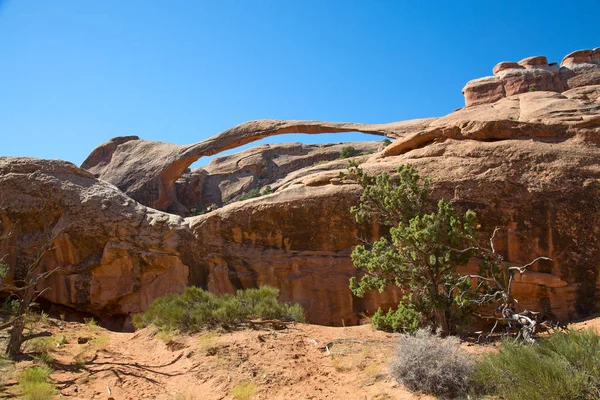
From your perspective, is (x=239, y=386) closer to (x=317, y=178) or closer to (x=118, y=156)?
(x=317, y=178)

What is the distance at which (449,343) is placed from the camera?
667 centimetres

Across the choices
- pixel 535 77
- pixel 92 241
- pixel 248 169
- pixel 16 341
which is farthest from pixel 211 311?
pixel 248 169

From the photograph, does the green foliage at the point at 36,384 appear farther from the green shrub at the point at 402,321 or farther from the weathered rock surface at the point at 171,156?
the weathered rock surface at the point at 171,156

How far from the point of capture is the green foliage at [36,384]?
258 inches

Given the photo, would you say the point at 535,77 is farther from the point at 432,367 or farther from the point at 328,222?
the point at 432,367

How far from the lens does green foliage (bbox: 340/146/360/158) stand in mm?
30781

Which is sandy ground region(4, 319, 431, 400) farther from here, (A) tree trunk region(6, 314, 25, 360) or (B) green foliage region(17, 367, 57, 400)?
(A) tree trunk region(6, 314, 25, 360)

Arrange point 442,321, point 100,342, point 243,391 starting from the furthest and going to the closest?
1. point 100,342
2. point 442,321
3. point 243,391

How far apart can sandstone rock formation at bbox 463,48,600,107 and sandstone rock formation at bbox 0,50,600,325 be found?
6374 millimetres

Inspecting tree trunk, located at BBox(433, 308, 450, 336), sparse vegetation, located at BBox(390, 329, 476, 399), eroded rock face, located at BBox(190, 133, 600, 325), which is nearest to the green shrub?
tree trunk, located at BBox(433, 308, 450, 336)

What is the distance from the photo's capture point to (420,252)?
931 centimetres

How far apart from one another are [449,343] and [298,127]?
20.1 metres

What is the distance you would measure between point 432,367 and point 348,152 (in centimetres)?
2572

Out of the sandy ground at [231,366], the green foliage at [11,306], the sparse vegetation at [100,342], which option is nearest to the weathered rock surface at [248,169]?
the green foliage at [11,306]
